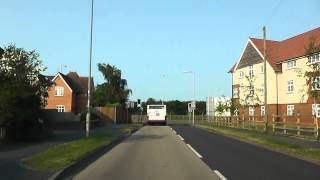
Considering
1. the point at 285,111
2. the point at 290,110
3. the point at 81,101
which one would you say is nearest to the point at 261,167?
the point at 290,110

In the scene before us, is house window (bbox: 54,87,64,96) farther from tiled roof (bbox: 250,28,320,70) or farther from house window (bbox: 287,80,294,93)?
house window (bbox: 287,80,294,93)

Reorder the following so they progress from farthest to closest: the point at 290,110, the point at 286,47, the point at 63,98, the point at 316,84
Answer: the point at 63,98 → the point at 286,47 → the point at 290,110 → the point at 316,84

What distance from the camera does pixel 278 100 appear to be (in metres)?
69.7

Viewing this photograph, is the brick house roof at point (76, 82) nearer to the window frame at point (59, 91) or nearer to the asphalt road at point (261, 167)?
the window frame at point (59, 91)

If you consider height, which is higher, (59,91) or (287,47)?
(287,47)

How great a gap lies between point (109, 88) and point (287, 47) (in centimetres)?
3868

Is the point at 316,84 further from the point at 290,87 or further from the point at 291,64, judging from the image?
the point at 290,87

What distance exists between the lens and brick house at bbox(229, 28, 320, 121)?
62000mm

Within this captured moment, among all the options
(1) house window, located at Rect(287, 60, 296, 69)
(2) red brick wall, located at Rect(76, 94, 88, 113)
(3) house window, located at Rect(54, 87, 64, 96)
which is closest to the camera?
(1) house window, located at Rect(287, 60, 296, 69)

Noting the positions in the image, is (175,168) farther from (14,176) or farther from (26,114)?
(26,114)

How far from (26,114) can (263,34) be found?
23.9 metres

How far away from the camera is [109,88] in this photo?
9825 cm

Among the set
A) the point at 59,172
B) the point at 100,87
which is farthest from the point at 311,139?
the point at 100,87

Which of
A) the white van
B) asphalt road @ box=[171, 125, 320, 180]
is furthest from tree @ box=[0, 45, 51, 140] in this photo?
the white van
